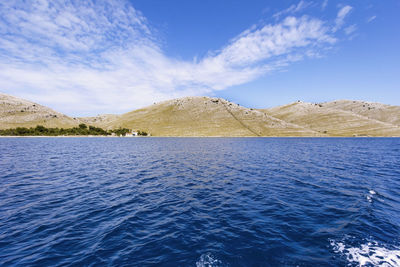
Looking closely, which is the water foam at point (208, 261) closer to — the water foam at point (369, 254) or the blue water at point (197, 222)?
the blue water at point (197, 222)

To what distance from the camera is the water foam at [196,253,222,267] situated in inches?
416

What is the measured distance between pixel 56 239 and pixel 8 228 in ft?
16.3

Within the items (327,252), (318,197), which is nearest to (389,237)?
(327,252)

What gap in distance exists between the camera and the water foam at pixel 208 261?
10562 mm

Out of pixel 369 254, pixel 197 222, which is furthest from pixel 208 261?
pixel 369 254

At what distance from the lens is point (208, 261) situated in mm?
10891

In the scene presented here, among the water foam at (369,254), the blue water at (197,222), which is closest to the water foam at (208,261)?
the blue water at (197,222)

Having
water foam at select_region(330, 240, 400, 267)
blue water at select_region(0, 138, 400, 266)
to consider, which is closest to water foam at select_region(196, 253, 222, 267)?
blue water at select_region(0, 138, 400, 266)

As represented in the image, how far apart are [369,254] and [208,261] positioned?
9.98m

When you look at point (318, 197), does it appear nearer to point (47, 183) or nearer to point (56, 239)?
point (56, 239)

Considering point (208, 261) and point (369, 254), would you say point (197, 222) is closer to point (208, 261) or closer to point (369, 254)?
point (208, 261)

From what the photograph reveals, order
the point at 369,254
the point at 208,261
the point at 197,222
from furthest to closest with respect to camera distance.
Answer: the point at 197,222 < the point at 369,254 < the point at 208,261

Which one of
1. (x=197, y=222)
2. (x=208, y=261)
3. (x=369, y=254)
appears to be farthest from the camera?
(x=197, y=222)

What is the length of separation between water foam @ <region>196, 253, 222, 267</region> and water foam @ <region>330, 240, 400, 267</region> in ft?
25.2
